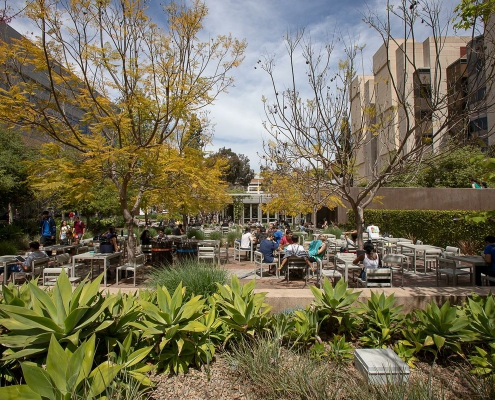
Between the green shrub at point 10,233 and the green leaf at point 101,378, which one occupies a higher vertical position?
the green shrub at point 10,233

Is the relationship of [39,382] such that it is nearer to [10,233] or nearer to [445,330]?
[445,330]

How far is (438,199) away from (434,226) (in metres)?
4.00

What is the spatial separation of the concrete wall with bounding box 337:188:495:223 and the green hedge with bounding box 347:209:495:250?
110cm

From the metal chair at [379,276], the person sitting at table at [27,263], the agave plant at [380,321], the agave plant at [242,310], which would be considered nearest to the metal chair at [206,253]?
the person sitting at table at [27,263]

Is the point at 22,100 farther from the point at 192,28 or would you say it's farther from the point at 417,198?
the point at 417,198

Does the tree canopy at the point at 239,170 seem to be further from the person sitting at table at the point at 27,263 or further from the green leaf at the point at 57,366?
the green leaf at the point at 57,366

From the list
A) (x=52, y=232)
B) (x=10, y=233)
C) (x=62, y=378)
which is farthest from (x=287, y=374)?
(x=10, y=233)

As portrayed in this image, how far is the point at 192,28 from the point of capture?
26.3 ft

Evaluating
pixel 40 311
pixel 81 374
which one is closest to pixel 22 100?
pixel 40 311

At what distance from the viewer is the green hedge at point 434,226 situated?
1137 cm

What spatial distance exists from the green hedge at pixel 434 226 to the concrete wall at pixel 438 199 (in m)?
1.10

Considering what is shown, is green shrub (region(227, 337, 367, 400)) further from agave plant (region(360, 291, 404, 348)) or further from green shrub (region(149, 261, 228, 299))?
green shrub (region(149, 261, 228, 299))

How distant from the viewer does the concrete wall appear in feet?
50.1

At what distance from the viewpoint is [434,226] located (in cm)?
1336
